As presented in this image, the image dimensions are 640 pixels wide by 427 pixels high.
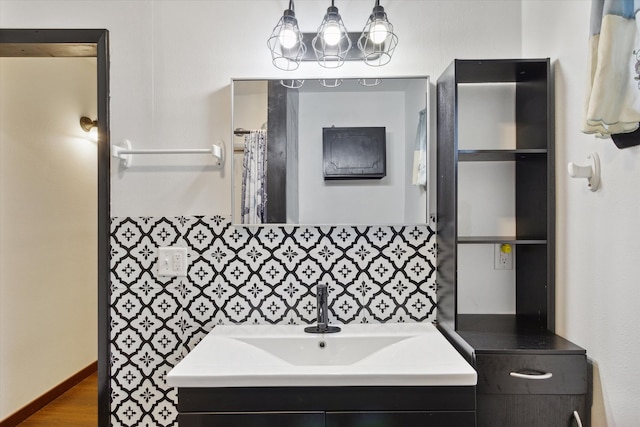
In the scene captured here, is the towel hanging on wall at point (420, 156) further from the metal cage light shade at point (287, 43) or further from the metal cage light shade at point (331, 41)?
the metal cage light shade at point (287, 43)

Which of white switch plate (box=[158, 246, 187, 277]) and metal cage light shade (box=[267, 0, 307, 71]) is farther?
white switch plate (box=[158, 246, 187, 277])

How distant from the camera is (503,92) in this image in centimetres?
181

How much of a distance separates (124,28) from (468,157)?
155 centimetres

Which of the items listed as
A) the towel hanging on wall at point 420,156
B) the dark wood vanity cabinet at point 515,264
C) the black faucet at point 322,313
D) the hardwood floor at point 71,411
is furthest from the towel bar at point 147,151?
the hardwood floor at point 71,411

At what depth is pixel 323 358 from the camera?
165 cm

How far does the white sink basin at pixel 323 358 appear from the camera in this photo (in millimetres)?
1283

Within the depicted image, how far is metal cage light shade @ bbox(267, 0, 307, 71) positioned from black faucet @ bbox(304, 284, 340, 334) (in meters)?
0.93

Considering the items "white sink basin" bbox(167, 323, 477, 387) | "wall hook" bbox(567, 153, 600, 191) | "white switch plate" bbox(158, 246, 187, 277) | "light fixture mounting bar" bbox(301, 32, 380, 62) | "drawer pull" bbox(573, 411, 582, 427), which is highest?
"light fixture mounting bar" bbox(301, 32, 380, 62)

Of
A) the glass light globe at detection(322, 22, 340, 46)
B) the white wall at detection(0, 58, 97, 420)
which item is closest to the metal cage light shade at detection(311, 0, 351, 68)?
the glass light globe at detection(322, 22, 340, 46)

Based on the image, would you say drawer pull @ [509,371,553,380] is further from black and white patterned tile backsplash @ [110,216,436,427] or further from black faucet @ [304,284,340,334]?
black faucet @ [304,284,340,334]

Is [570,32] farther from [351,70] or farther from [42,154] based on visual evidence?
[42,154]

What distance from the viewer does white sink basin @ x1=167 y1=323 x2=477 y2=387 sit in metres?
1.28

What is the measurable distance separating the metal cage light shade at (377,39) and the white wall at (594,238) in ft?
1.91

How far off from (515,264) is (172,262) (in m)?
1.45
